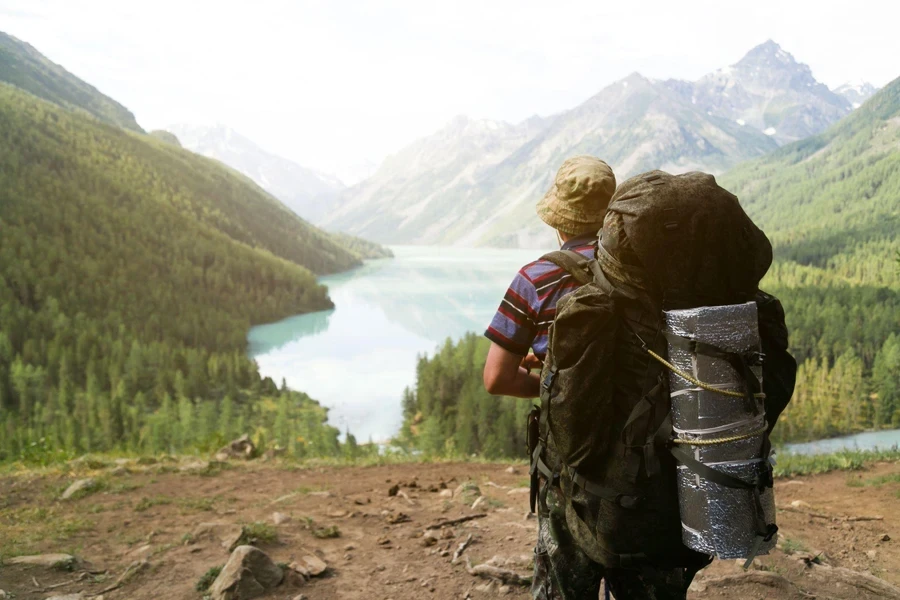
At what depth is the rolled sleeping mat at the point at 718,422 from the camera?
6.07 ft

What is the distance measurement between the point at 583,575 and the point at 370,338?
10264 centimetres

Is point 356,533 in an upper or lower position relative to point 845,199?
lower

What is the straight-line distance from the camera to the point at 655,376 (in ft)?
6.31

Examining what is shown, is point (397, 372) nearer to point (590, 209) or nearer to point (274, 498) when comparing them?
point (274, 498)

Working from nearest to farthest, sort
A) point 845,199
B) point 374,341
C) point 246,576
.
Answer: point 246,576 < point 374,341 < point 845,199

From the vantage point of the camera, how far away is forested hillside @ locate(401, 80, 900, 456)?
4688 centimetres

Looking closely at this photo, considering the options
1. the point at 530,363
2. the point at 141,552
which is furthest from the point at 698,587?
the point at 141,552

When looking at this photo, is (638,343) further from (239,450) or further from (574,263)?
(239,450)

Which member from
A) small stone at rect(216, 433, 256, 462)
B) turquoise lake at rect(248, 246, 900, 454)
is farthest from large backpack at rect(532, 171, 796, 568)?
turquoise lake at rect(248, 246, 900, 454)

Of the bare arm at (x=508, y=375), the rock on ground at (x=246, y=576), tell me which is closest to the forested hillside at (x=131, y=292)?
the rock on ground at (x=246, y=576)

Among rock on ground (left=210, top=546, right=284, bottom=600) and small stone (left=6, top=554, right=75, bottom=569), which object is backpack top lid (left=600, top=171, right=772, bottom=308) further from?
small stone (left=6, top=554, right=75, bottom=569)

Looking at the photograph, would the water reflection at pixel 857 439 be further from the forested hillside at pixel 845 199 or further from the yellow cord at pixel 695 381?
the yellow cord at pixel 695 381

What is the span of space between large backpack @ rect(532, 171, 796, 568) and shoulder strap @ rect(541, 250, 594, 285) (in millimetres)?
168

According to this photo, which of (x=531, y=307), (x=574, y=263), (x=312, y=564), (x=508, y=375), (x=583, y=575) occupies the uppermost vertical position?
(x=574, y=263)
